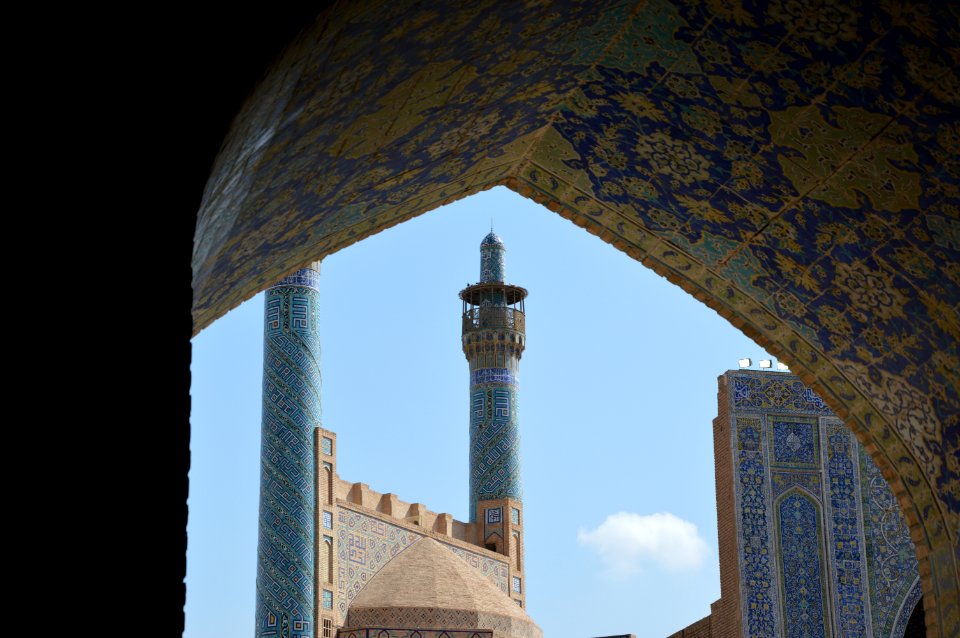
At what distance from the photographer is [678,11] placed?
441 centimetres

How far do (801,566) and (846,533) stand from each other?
41 cm

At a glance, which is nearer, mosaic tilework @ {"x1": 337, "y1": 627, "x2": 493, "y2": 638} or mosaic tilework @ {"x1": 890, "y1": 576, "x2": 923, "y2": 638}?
mosaic tilework @ {"x1": 890, "y1": 576, "x2": 923, "y2": 638}

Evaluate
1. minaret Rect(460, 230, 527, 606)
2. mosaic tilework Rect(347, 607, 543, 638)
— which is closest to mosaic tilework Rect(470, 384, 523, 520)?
minaret Rect(460, 230, 527, 606)

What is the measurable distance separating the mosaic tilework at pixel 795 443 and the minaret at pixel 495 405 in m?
10.2

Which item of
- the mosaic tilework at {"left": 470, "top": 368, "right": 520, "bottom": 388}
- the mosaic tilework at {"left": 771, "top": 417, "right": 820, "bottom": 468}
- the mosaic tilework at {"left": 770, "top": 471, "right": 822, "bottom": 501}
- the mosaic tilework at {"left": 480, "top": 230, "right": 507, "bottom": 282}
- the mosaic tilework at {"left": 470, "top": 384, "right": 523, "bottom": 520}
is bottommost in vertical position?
the mosaic tilework at {"left": 770, "top": 471, "right": 822, "bottom": 501}

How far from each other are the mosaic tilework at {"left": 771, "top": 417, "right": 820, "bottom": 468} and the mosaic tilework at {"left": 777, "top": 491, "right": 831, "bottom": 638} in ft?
0.80

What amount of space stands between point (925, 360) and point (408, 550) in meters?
12.6

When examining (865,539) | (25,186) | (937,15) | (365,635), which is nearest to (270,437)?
(365,635)

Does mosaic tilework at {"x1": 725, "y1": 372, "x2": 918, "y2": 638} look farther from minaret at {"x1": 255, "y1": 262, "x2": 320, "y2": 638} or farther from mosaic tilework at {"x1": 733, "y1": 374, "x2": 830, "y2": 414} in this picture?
minaret at {"x1": 255, "y1": 262, "x2": 320, "y2": 638}

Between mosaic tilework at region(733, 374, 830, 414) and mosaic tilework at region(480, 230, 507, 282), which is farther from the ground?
mosaic tilework at region(480, 230, 507, 282)

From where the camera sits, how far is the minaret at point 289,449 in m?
11.6

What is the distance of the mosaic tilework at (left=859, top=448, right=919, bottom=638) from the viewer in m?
9.65

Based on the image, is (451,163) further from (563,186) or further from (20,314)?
(20,314)

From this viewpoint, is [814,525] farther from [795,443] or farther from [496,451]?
[496,451]
